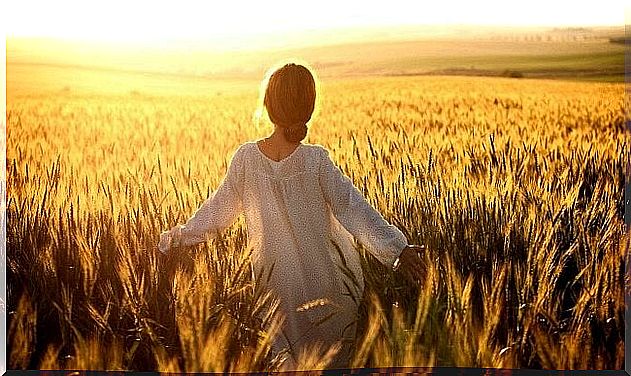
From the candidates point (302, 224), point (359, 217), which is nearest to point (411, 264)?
point (359, 217)

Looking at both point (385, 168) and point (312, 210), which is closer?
point (312, 210)

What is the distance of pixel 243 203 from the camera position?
127 inches

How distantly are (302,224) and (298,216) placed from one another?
27 millimetres

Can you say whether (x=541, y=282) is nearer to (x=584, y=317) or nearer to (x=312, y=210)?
(x=584, y=317)

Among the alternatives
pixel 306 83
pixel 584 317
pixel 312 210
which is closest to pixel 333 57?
pixel 306 83

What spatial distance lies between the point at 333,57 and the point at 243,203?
560 millimetres

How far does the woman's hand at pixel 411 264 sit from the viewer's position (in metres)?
3.16

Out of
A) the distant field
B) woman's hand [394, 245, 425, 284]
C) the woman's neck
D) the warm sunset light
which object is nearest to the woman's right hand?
woman's hand [394, 245, 425, 284]

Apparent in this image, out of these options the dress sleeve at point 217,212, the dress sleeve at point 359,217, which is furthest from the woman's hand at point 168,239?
the dress sleeve at point 359,217

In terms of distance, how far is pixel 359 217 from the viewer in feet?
10.4

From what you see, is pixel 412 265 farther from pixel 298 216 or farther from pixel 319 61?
pixel 319 61

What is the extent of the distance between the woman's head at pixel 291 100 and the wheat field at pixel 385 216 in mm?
171

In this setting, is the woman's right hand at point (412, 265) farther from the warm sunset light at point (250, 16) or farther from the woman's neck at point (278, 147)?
the warm sunset light at point (250, 16)

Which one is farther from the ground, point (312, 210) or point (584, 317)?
point (312, 210)
